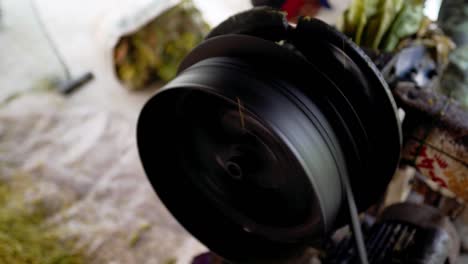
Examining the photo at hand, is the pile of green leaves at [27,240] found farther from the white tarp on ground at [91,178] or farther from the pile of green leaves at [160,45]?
the pile of green leaves at [160,45]

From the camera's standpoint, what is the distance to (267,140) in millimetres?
929

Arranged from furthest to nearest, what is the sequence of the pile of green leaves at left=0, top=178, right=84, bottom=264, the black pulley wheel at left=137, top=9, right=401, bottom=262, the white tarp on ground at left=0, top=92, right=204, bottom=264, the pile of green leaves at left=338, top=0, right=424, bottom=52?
the white tarp on ground at left=0, top=92, right=204, bottom=264
the pile of green leaves at left=0, top=178, right=84, bottom=264
the pile of green leaves at left=338, top=0, right=424, bottom=52
the black pulley wheel at left=137, top=9, right=401, bottom=262

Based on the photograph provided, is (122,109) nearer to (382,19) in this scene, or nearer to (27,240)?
(27,240)

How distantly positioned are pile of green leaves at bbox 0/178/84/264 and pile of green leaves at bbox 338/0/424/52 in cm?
166

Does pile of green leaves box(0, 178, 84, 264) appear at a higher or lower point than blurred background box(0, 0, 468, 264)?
lower

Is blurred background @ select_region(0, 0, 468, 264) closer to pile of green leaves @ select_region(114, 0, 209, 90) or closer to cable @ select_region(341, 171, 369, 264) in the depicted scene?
pile of green leaves @ select_region(114, 0, 209, 90)

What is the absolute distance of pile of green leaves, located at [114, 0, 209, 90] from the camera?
2.86 m

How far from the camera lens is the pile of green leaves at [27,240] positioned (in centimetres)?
182

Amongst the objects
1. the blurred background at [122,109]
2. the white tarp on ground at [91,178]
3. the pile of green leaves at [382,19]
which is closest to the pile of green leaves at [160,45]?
the blurred background at [122,109]

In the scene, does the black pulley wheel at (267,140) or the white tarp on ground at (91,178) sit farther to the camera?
the white tarp on ground at (91,178)

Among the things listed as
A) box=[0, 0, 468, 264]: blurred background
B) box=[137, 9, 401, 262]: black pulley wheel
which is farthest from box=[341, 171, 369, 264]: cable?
box=[0, 0, 468, 264]: blurred background

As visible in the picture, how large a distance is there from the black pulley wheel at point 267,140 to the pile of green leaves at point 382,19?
20.5 inches

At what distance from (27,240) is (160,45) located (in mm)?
1649

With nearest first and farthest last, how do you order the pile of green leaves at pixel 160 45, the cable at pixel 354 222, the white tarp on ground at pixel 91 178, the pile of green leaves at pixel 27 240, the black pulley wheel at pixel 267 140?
the black pulley wheel at pixel 267 140
the cable at pixel 354 222
the pile of green leaves at pixel 27 240
the white tarp on ground at pixel 91 178
the pile of green leaves at pixel 160 45
